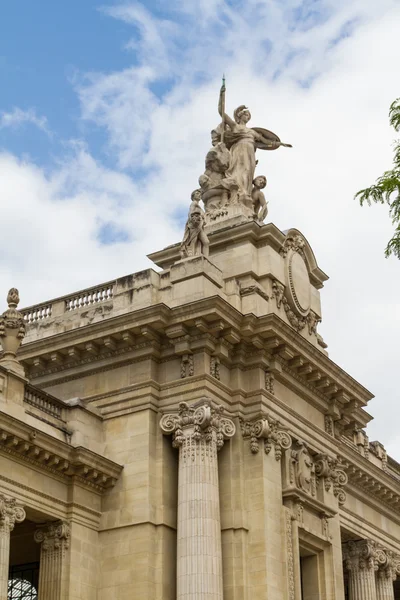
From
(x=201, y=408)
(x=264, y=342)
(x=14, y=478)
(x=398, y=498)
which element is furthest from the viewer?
(x=398, y=498)

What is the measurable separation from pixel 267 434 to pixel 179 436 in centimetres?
A: 247

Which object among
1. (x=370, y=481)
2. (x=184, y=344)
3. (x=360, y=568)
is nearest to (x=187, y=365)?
(x=184, y=344)

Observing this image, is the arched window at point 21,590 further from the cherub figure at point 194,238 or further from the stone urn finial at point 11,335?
the cherub figure at point 194,238

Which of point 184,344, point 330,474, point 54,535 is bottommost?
point 54,535

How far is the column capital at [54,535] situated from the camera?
92.8ft

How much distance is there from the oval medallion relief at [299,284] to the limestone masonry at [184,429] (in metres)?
0.08

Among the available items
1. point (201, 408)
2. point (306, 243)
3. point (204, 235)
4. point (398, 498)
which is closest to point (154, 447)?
point (201, 408)

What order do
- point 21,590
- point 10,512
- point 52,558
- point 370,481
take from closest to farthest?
point 10,512 < point 52,558 < point 21,590 < point 370,481

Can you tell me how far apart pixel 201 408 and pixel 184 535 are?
328cm

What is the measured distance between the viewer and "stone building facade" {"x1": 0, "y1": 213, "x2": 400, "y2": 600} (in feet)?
92.2

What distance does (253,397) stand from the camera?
30750mm

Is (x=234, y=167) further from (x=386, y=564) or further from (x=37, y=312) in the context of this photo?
(x=386, y=564)

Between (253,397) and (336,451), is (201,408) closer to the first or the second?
(253,397)

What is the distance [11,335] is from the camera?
95.7ft
